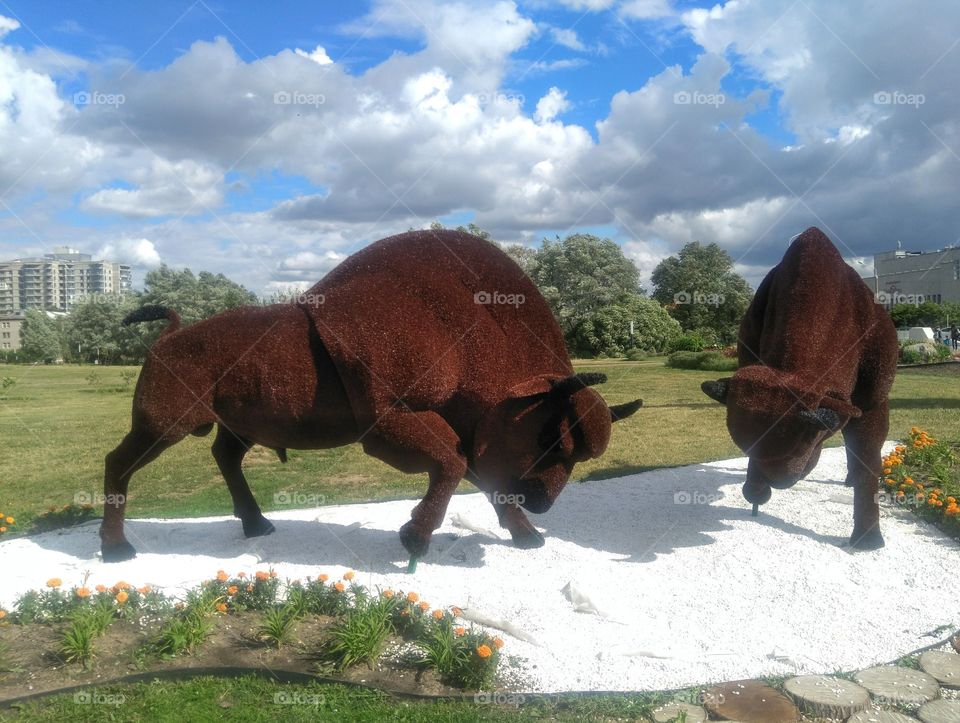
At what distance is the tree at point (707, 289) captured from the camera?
1697 inches

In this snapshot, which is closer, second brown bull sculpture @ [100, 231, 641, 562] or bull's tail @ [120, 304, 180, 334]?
second brown bull sculpture @ [100, 231, 641, 562]

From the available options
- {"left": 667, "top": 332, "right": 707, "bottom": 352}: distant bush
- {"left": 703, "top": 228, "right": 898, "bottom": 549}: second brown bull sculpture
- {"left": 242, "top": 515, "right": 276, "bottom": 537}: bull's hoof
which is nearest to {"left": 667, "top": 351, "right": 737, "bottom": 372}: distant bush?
{"left": 667, "top": 332, "right": 707, "bottom": 352}: distant bush

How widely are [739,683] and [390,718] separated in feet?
6.50

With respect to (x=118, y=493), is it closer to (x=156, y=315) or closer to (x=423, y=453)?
(x=156, y=315)

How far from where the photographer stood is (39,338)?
40469mm

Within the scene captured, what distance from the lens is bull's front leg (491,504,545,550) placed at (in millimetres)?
6012

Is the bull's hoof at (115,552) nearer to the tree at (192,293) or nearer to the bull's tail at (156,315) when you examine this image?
the bull's tail at (156,315)

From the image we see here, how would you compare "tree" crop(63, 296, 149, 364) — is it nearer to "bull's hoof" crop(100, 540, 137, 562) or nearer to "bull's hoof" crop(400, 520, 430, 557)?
"bull's hoof" crop(100, 540, 137, 562)

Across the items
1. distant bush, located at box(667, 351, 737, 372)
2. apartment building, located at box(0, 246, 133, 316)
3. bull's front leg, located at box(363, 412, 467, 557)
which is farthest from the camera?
apartment building, located at box(0, 246, 133, 316)

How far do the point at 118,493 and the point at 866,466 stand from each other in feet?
20.9

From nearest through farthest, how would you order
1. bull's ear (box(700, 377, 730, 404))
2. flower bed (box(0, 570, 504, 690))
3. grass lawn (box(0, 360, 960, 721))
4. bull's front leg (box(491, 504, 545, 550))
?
grass lawn (box(0, 360, 960, 721)) < flower bed (box(0, 570, 504, 690)) < bull's ear (box(700, 377, 730, 404)) < bull's front leg (box(491, 504, 545, 550))

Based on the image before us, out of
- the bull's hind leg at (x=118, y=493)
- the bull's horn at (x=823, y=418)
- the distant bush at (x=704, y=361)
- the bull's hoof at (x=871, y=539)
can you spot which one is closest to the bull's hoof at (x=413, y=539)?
the bull's hind leg at (x=118, y=493)

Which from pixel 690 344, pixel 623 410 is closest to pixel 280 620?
pixel 623 410

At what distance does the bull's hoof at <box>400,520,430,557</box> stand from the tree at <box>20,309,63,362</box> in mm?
42196
